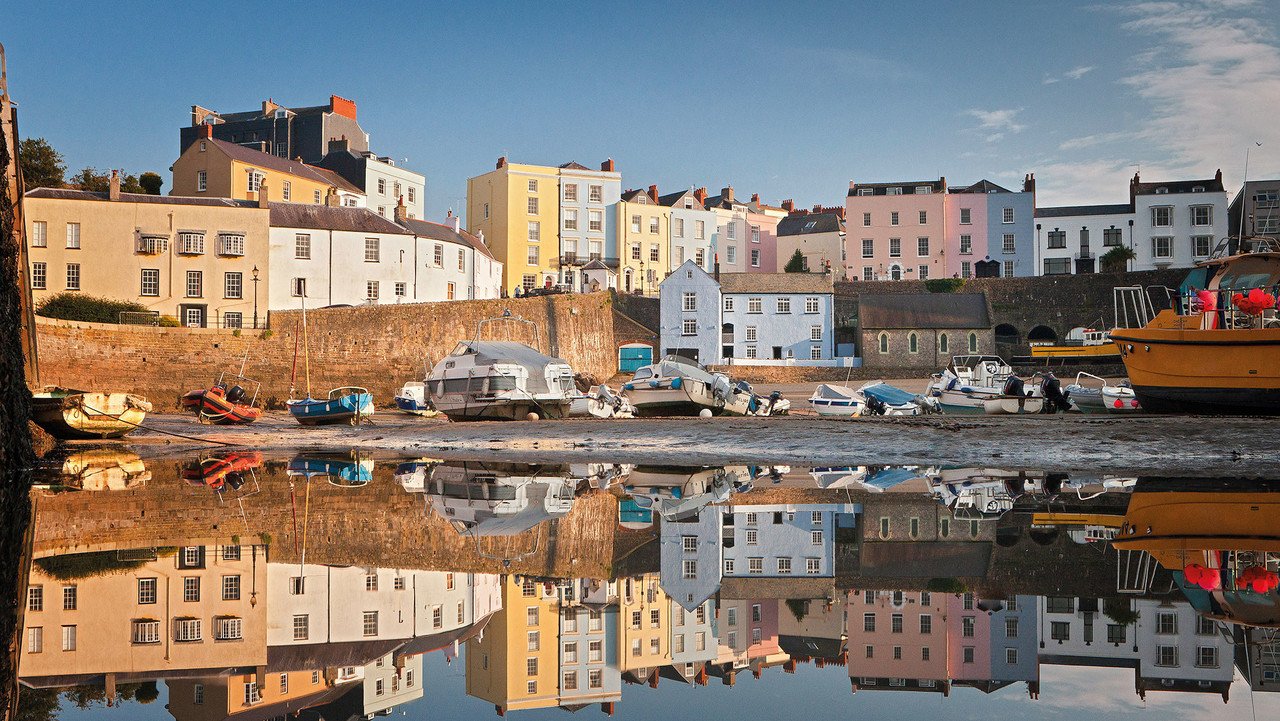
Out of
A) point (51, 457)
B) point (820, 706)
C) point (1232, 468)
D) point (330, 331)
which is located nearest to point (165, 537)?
point (820, 706)

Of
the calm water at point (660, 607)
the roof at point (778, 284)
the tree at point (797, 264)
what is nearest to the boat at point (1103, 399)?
the calm water at point (660, 607)

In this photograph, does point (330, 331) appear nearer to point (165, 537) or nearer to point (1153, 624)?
point (165, 537)

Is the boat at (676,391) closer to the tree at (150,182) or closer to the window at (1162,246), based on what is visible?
the tree at (150,182)

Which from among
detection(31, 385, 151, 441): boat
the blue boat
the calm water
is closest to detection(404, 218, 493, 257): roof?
the blue boat

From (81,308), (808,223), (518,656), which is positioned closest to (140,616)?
(518,656)

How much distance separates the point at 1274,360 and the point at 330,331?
3561cm

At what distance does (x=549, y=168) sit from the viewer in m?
74.1

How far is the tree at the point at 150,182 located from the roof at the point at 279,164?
11.0 feet

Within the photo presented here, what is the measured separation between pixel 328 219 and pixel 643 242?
31.0m

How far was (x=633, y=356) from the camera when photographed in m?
60.6

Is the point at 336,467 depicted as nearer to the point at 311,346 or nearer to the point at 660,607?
the point at 660,607

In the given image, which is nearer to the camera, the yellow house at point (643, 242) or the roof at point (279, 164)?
the roof at point (279, 164)

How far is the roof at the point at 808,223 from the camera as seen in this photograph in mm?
79669

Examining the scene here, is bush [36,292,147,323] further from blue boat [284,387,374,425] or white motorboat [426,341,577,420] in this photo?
white motorboat [426,341,577,420]
